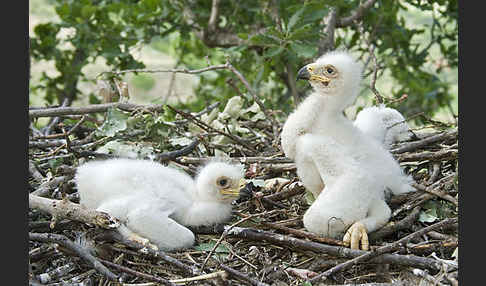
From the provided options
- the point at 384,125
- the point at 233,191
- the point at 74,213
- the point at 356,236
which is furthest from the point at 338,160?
the point at 74,213

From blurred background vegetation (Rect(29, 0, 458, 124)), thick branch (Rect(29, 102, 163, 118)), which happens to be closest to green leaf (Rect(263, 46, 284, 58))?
blurred background vegetation (Rect(29, 0, 458, 124))

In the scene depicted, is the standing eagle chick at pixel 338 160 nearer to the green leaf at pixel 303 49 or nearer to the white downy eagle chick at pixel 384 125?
the white downy eagle chick at pixel 384 125

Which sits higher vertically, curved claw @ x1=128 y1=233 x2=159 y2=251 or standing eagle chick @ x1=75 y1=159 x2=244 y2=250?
standing eagle chick @ x1=75 y1=159 x2=244 y2=250

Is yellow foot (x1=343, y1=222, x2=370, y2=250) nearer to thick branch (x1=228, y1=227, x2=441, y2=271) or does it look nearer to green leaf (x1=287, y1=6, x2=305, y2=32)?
thick branch (x1=228, y1=227, x2=441, y2=271)

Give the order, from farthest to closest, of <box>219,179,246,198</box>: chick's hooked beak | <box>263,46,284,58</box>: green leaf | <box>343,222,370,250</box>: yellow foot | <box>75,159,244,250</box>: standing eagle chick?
<box>263,46,284,58</box>: green leaf, <box>219,179,246,198</box>: chick's hooked beak, <box>75,159,244,250</box>: standing eagle chick, <box>343,222,370,250</box>: yellow foot

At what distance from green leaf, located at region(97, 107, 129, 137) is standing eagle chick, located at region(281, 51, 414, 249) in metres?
1.23

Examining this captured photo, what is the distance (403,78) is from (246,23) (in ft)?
5.06

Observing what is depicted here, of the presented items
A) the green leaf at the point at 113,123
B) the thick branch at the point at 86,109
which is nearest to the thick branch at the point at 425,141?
the thick branch at the point at 86,109

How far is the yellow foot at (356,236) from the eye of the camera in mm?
2533

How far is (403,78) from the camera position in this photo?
223 inches

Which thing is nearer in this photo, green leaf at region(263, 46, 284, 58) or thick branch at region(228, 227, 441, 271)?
thick branch at region(228, 227, 441, 271)

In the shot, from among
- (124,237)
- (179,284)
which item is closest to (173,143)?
(124,237)

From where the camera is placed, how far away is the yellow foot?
2.53 metres

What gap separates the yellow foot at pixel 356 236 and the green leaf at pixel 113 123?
1614 millimetres
